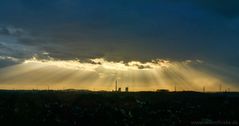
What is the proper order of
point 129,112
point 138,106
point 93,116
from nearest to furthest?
point 93,116
point 129,112
point 138,106

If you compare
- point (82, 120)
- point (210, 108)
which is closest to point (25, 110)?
point (82, 120)

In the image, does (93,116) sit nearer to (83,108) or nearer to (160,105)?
(83,108)

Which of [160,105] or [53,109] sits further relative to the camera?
[160,105]

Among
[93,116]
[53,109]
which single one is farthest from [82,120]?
[53,109]

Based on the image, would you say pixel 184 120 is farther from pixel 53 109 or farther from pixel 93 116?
pixel 53 109

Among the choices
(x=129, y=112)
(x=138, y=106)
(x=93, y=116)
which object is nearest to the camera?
(x=93, y=116)

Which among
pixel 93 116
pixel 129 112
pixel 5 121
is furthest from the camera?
pixel 129 112

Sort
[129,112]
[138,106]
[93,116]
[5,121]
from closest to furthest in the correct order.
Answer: [5,121], [93,116], [129,112], [138,106]

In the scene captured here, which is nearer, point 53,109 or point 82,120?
point 82,120
